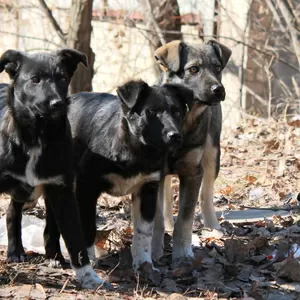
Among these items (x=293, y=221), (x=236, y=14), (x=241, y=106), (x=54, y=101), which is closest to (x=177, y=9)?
(x=236, y=14)

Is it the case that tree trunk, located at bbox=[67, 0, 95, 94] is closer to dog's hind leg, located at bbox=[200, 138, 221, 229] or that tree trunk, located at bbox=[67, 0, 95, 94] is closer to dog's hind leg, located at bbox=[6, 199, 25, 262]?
dog's hind leg, located at bbox=[200, 138, 221, 229]

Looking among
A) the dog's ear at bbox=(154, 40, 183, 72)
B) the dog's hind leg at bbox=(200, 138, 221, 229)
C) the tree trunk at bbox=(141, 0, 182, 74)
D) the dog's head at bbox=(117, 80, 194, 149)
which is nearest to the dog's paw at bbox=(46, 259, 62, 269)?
the dog's head at bbox=(117, 80, 194, 149)

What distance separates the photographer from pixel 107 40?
1611cm

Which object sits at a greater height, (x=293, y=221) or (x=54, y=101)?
(x=54, y=101)

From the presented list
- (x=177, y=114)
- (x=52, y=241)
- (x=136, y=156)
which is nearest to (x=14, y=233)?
(x=52, y=241)

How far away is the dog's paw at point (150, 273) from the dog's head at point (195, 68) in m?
1.42

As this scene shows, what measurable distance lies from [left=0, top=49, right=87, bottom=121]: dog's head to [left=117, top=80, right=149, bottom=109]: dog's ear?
0.43 m

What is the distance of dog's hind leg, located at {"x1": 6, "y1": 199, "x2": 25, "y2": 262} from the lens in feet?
18.9

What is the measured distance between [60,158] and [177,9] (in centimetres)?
957

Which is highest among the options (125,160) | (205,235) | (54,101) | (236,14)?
(236,14)

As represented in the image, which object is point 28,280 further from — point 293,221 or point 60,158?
point 293,221

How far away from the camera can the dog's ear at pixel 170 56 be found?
6.16m

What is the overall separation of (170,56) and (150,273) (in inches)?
73.0

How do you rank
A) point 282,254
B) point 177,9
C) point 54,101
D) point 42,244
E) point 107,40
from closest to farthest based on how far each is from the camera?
point 54,101, point 282,254, point 42,244, point 177,9, point 107,40
